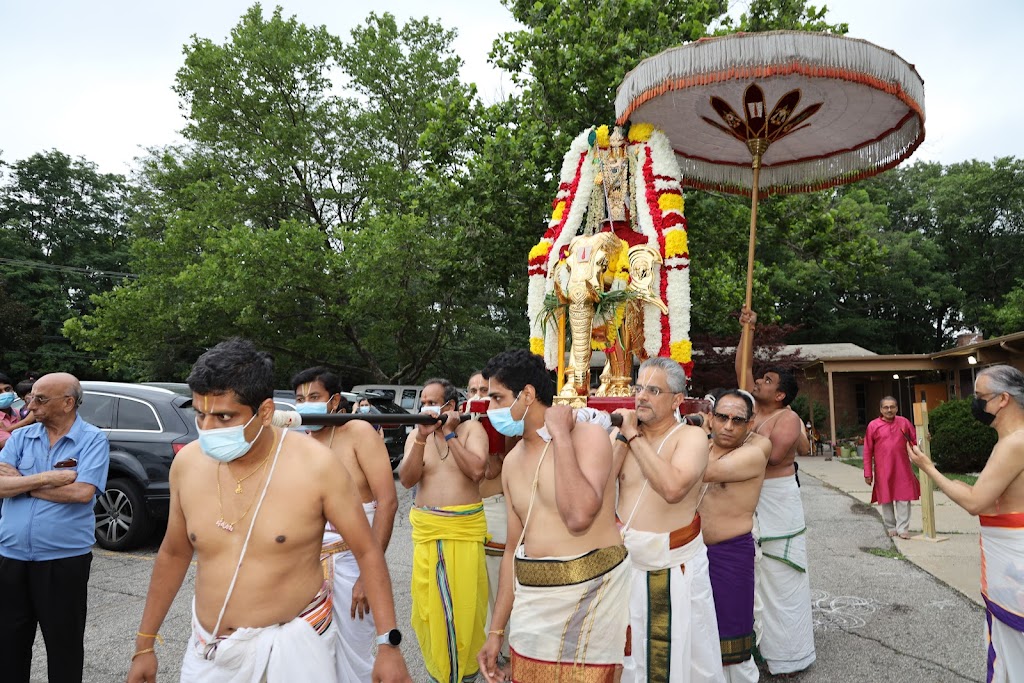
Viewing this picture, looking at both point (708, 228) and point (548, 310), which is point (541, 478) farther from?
point (708, 228)

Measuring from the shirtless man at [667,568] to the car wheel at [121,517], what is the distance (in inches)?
241

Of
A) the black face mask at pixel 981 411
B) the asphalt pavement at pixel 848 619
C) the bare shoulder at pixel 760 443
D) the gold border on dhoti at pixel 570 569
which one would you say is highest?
the black face mask at pixel 981 411

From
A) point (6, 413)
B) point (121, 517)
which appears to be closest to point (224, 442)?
point (121, 517)

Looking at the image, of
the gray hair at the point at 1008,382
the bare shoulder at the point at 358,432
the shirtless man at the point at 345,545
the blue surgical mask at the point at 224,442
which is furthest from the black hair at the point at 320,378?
the gray hair at the point at 1008,382

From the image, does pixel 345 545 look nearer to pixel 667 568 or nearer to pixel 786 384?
pixel 667 568

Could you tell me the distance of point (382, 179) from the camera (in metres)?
21.4

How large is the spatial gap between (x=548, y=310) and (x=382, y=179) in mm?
15695

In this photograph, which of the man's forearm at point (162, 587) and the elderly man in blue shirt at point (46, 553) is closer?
the man's forearm at point (162, 587)

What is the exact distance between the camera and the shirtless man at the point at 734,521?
155 inches

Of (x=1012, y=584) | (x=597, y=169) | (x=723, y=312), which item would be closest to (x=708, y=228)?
(x=723, y=312)

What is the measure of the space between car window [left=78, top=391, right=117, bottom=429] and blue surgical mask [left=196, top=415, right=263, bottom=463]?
6.72 m

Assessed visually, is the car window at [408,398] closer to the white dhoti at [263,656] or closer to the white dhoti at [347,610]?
the white dhoti at [347,610]

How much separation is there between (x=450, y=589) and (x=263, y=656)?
194 centimetres

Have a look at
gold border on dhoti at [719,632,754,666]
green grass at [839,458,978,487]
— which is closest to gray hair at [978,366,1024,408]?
gold border on dhoti at [719,632,754,666]
